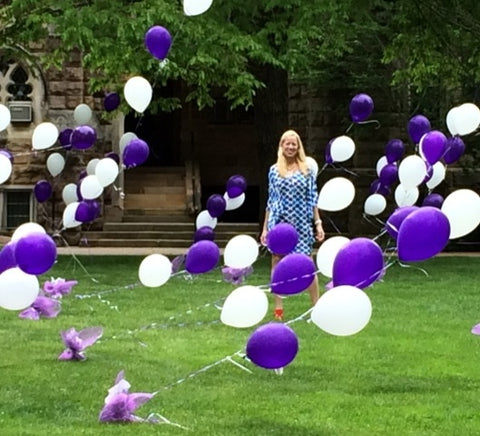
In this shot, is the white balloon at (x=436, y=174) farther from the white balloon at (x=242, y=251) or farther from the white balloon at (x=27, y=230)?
the white balloon at (x=27, y=230)

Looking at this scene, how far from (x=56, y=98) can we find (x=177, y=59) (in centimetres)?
649

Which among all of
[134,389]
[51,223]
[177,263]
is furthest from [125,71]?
[134,389]

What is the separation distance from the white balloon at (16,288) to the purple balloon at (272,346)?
46.4 inches

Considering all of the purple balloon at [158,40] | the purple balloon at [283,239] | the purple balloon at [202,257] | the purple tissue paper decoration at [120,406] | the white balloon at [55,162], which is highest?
the purple balloon at [158,40]

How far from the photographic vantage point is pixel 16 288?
4703 millimetres

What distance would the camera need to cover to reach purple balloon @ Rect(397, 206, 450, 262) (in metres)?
4.06

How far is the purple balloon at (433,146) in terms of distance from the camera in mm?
5510

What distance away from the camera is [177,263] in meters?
6.59

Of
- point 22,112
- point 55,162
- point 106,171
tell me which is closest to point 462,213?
point 106,171

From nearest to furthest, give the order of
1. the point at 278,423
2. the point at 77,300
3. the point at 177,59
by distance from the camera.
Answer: the point at 278,423 → the point at 77,300 → the point at 177,59

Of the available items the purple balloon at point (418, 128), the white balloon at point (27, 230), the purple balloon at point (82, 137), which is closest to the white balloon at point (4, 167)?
the white balloon at point (27, 230)

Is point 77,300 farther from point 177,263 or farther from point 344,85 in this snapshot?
point 344,85

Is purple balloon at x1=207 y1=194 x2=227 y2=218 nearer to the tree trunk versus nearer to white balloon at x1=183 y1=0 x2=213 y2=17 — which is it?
white balloon at x1=183 y1=0 x2=213 y2=17

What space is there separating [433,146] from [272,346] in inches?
74.2
